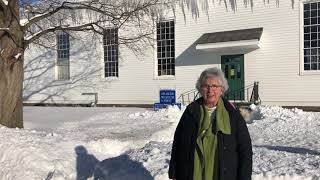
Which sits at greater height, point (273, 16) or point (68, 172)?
point (273, 16)

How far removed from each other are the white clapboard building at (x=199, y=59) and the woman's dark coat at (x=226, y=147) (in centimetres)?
1340

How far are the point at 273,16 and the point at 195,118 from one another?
18047 mm

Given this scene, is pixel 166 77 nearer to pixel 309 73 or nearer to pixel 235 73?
pixel 235 73

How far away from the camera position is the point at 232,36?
2188 centimetres

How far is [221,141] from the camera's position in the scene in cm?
452

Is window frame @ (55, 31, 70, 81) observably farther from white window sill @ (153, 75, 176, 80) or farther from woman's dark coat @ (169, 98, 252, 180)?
woman's dark coat @ (169, 98, 252, 180)

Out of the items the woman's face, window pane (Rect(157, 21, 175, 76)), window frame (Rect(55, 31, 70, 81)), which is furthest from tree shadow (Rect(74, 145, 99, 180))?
window frame (Rect(55, 31, 70, 81))

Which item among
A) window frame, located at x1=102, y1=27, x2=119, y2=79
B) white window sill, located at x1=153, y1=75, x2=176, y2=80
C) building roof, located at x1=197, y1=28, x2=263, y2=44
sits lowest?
white window sill, located at x1=153, y1=75, x2=176, y2=80

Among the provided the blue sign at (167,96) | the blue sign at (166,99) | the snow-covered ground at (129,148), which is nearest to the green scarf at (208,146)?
the snow-covered ground at (129,148)

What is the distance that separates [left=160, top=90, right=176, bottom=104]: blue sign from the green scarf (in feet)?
61.7

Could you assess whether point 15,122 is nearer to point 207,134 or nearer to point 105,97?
point 207,134

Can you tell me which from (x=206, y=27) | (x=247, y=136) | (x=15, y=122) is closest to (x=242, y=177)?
(x=247, y=136)

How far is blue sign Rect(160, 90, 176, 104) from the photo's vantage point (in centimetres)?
2347

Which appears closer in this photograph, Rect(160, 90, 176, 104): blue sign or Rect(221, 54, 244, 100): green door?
Rect(221, 54, 244, 100): green door
